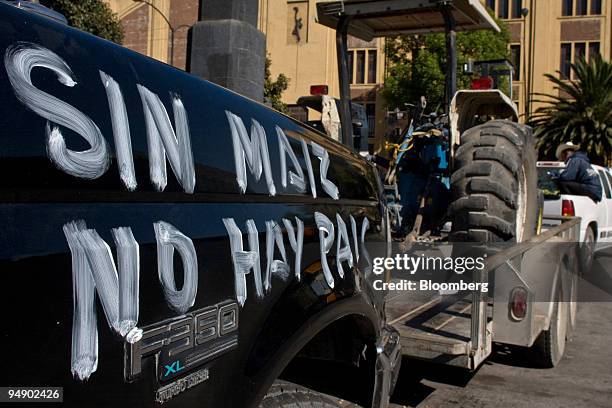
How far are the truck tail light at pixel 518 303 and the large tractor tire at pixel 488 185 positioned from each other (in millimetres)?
822

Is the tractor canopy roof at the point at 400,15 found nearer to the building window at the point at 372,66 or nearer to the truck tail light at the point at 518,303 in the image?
the truck tail light at the point at 518,303

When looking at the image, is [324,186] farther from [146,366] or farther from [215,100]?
[146,366]

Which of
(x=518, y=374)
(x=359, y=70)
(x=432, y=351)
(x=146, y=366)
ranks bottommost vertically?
(x=518, y=374)

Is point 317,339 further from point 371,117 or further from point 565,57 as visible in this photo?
point 565,57

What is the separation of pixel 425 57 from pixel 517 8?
9.11 m

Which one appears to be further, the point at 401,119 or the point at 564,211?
the point at 564,211

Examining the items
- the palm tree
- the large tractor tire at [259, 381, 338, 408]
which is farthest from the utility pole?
the palm tree

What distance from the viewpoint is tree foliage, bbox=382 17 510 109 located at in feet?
100

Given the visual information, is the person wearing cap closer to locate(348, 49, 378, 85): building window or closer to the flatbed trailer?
the flatbed trailer

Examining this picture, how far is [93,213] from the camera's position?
1.25 meters

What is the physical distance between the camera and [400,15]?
636cm

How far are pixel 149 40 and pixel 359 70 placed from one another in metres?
16.0

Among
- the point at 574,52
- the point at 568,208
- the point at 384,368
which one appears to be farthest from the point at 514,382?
the point at 574,52

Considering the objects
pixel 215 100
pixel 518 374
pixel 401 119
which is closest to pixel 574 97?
pixel 401 119
